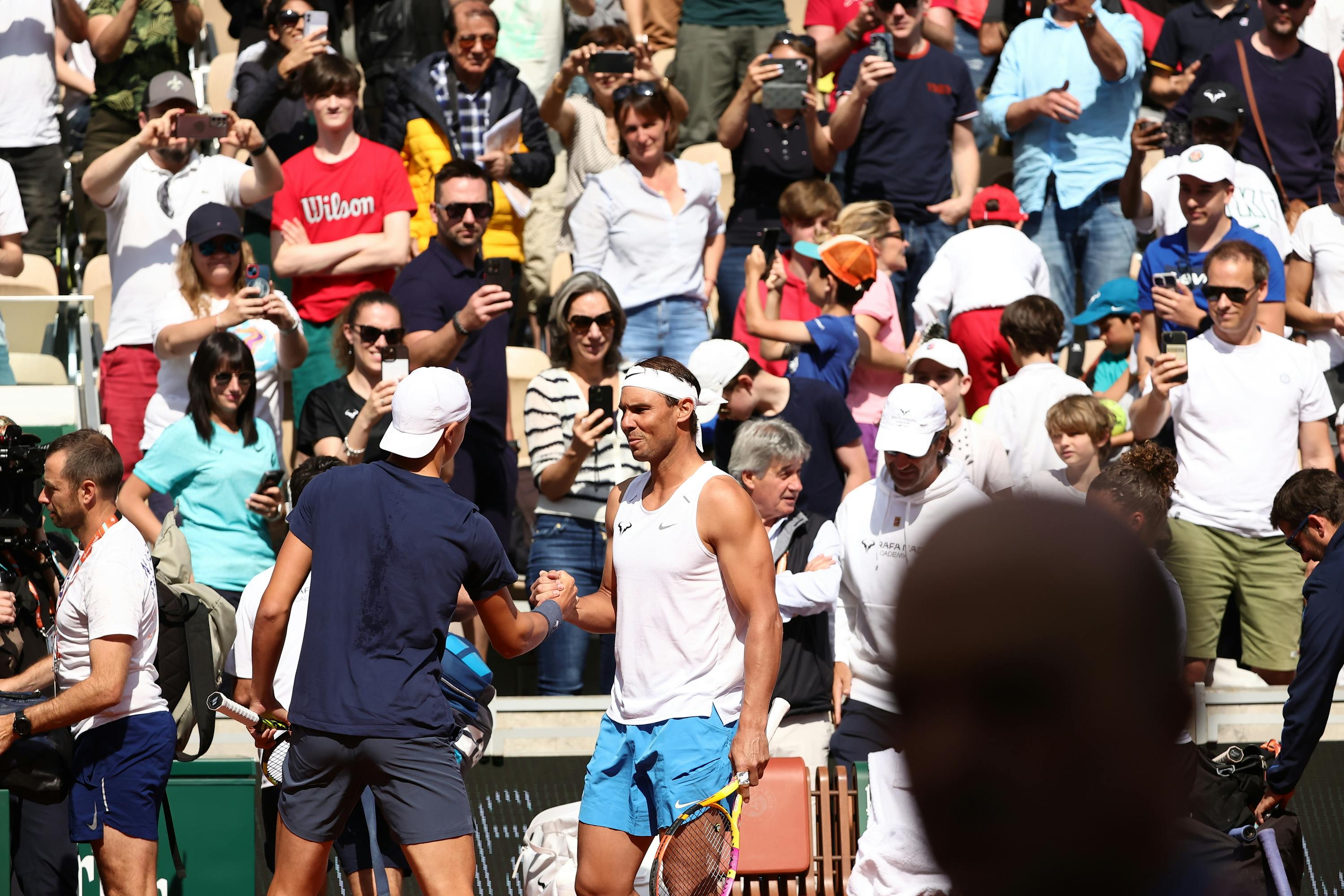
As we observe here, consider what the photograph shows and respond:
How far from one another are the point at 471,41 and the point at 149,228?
1.98m

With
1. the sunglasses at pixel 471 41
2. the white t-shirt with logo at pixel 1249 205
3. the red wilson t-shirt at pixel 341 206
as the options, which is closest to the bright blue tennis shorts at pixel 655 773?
the red wilson t-shirt at pixel 341 206

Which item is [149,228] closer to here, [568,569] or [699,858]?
[568,569]

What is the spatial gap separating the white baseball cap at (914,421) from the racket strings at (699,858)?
6.73ft

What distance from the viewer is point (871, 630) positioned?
6.26 meters

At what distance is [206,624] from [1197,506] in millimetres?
4460

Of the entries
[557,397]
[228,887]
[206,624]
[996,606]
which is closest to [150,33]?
[557,397]

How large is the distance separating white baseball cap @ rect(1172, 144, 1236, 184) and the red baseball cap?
3.16 ft

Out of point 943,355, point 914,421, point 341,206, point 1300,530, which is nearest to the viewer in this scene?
point 1300,530

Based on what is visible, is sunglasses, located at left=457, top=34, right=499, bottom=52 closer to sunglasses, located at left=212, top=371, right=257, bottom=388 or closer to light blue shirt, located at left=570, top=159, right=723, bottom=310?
light blue shirt, located at left=570, top=159, right=723, bottom=310

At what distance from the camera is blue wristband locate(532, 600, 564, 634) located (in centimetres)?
521

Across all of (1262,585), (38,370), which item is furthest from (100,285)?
(1262,585)

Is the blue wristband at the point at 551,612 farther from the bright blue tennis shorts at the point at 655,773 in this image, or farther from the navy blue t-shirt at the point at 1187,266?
the navy blue t-shirt at the point at 1187,266

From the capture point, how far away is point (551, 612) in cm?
525

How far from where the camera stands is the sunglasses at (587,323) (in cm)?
739
